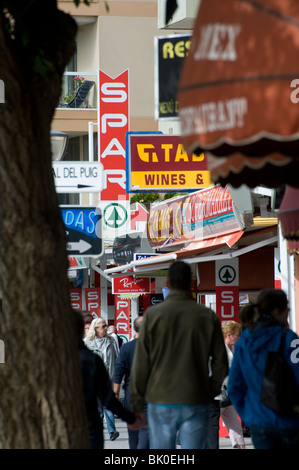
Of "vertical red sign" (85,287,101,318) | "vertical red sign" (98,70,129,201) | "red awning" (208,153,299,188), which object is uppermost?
"vertical red sign" (98,70,129,201)

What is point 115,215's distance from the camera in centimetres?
2447

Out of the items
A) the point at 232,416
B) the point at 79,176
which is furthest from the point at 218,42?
the point at 232,416

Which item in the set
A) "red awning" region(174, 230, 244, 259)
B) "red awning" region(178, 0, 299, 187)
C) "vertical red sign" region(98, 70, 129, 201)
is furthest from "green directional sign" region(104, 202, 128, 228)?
"red awning" region(178, 0, 299, 187)

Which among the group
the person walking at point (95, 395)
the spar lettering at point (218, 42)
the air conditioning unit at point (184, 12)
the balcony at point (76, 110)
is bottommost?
the person walking at point (95, 395)

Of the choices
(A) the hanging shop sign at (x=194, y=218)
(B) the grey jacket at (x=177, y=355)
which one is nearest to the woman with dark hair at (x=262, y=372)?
(B) the grey jacket at (x=177, y=355)

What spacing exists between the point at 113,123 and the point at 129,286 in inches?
173

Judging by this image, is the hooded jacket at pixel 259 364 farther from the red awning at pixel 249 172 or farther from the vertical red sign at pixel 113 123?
the vertical red sign at pixel 113 123

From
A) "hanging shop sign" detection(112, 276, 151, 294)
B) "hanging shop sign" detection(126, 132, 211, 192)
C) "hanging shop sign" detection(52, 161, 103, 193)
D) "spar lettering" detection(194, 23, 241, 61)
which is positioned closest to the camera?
"spar lettering" detection(194, 23, 241, 61)

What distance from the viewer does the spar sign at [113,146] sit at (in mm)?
24578

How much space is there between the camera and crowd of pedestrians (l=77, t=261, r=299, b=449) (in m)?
6.42

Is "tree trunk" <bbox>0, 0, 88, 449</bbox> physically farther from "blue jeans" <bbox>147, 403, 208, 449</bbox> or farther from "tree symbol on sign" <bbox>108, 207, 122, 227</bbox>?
"tree symbol on sign" <bbox>108, 207, 122, 227</bbox>

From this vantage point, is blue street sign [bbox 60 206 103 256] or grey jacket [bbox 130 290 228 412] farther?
blue street sign [bbox 60 206 103 256]

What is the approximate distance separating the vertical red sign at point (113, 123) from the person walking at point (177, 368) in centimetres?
1817

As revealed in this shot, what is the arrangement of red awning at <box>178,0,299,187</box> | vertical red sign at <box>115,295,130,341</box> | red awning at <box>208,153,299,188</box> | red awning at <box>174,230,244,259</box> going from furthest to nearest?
vertical red sign at <box>115,295,130,341</box> → red awning at <box>174,230,244,259</box> → red awning at <box>208,153,299,188</box> → red awning at <box>178,0,299,187</box>
